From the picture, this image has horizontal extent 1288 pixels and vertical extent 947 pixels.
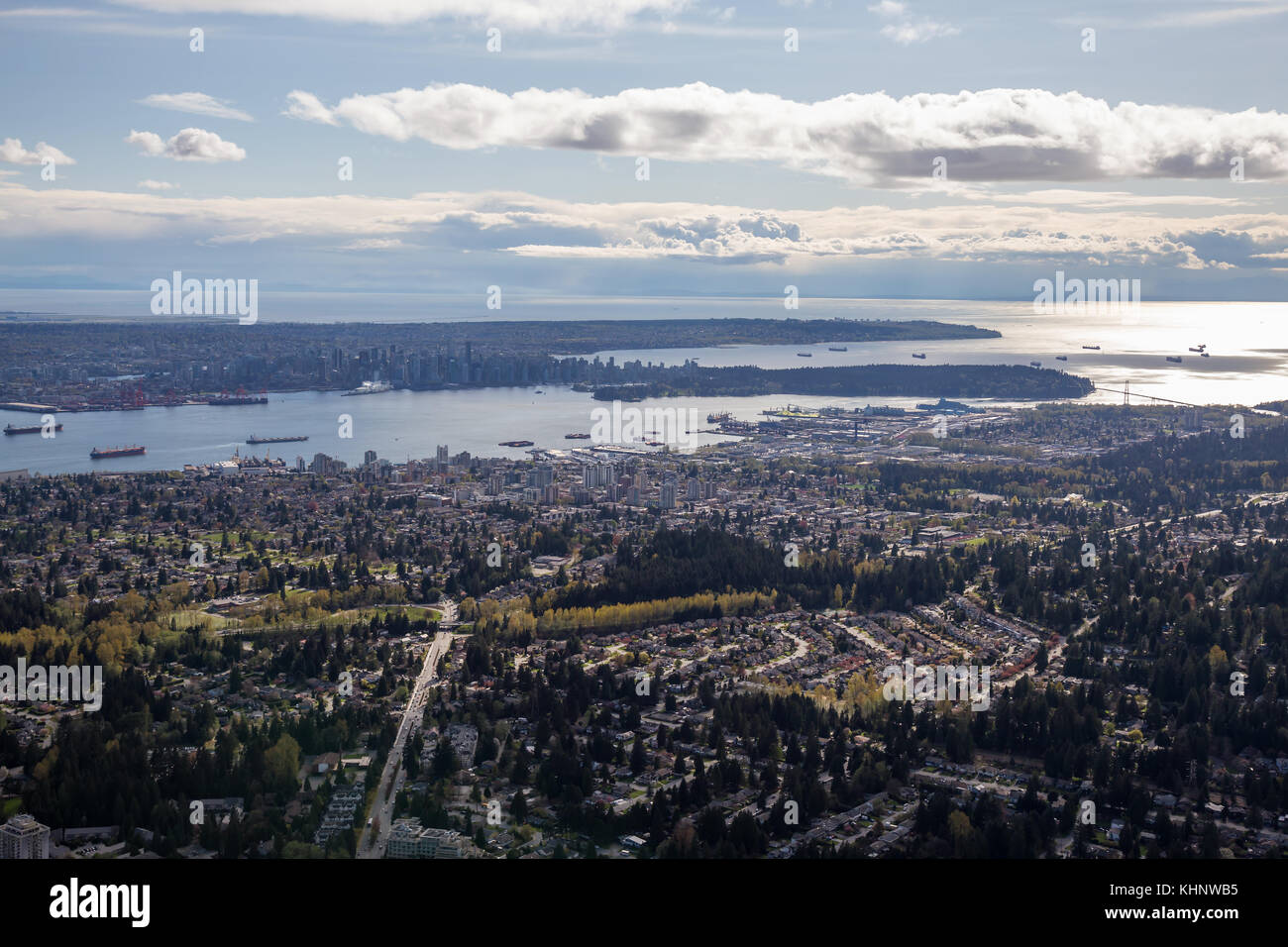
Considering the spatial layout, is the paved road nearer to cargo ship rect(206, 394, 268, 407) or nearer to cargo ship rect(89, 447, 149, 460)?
cargo ship rect(89, 447, 149, 460)

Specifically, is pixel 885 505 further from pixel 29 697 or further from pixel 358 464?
pixel 29 697

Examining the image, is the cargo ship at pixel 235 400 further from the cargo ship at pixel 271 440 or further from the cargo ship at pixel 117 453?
the cargo ship at pixel 117 453

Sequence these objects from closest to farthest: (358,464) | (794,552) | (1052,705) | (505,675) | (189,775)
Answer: (189,775)
(1052,705)
(505,675)
(794,552)
(358,464)

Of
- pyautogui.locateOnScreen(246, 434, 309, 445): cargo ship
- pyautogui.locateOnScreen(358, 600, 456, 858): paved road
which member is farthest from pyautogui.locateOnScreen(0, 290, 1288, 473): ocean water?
pyautogui.locateOnScreen(358, 600, 456, 858): paved road

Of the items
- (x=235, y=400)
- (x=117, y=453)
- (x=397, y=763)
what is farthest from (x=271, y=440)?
(x=397, y=763)

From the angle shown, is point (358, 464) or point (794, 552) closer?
point (794, 552)

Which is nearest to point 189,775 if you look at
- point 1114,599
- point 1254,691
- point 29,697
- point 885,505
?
point 29,697
